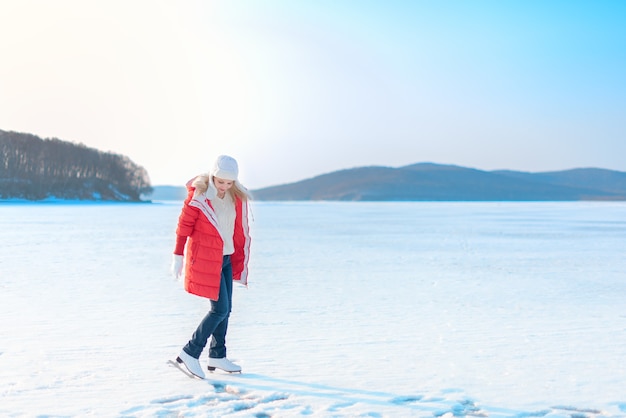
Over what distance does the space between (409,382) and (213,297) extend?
146 cm

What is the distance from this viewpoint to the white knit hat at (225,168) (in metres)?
4.17

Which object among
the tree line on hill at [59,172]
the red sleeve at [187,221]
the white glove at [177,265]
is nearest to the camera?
the red sleeve at [187,221]

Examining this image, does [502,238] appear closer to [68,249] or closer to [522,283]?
[522,283]

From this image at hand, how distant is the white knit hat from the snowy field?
143 cm

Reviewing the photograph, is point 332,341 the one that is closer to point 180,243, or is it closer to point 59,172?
point 180,243

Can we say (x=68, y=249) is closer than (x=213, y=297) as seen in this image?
No

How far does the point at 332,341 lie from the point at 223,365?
1240mm

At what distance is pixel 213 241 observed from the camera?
13.8 ft

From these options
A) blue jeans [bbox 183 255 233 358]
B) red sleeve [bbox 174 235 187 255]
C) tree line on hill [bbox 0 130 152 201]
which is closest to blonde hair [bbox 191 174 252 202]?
red sleeve [bbox 174 235 187 255]

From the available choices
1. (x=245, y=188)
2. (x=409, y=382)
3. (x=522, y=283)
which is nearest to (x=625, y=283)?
(x=522, y=283)

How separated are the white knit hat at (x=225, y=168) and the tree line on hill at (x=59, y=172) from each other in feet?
290

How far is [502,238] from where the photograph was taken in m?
18.6

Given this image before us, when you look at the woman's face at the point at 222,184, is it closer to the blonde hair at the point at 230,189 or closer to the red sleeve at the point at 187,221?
the blonde hair at the point at 230,189

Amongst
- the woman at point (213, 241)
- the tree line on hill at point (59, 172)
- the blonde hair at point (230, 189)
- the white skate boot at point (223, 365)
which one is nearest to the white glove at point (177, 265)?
the woman at point (213, 241)
